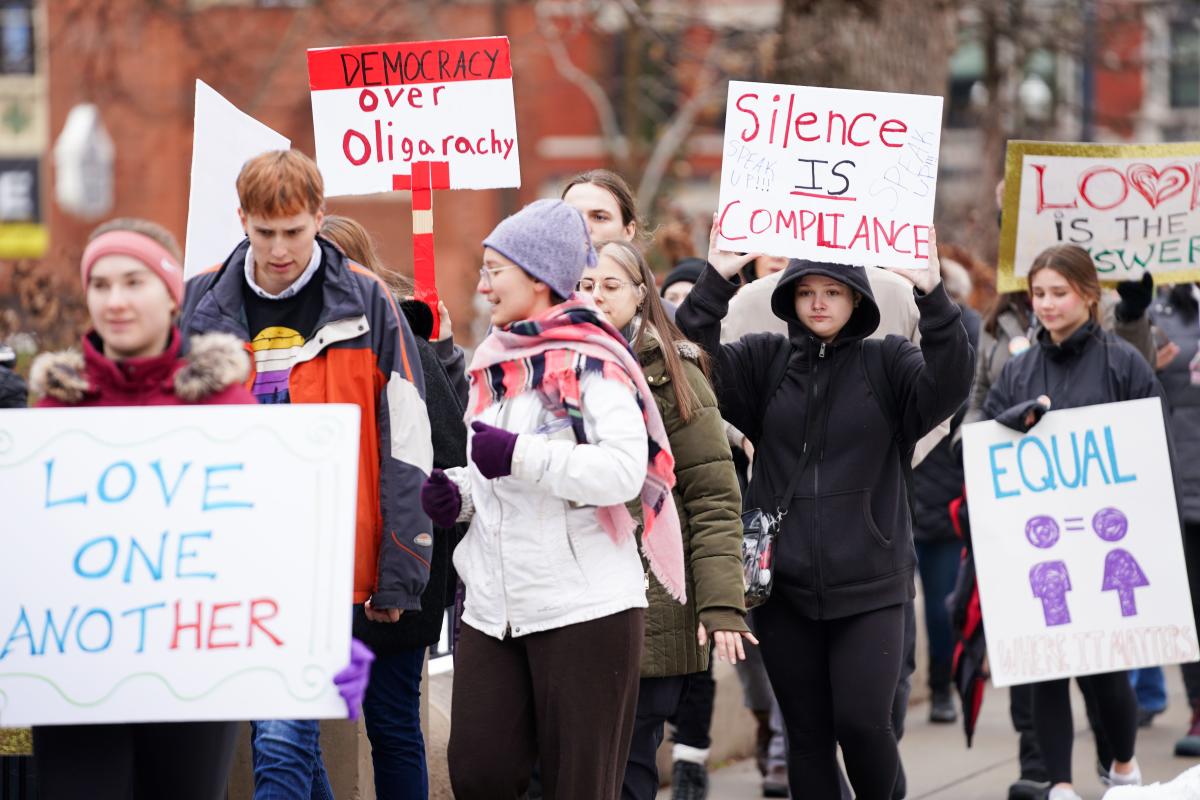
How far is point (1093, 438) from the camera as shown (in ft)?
20.2

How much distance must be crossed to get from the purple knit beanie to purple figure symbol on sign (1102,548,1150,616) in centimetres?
262

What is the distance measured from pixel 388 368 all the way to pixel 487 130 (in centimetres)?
164

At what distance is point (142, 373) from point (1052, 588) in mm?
3457

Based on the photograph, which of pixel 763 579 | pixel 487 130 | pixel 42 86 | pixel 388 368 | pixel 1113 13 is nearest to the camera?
pixel 388 368

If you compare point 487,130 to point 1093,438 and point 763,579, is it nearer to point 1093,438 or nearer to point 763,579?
point 763,579

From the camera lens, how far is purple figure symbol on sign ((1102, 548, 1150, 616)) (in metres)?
6.11

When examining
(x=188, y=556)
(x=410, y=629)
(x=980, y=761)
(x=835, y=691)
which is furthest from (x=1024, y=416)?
(x=188, y=556)

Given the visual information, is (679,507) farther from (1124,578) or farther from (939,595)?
(939,595)

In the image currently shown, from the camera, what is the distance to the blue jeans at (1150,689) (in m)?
8.02

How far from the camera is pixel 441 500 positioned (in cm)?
426

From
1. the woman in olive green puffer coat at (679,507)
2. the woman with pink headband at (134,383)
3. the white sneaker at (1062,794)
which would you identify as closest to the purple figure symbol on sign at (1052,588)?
the white sneaker at (1062,794)

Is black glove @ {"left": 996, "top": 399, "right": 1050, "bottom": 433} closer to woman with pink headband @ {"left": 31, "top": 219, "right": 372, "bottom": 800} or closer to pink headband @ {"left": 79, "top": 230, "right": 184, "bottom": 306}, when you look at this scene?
woman with pink headband @ {"left": 31, "top": 219, "right": 372, "bottom": 800}

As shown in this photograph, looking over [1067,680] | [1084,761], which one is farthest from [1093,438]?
[1084,761]

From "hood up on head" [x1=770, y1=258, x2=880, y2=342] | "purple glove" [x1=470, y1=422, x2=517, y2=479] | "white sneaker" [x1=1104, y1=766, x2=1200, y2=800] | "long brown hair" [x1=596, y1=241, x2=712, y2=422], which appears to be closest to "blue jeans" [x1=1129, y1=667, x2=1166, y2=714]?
"white sneaker" [x1=1104, y1=766, x2=1200, y2=800]
